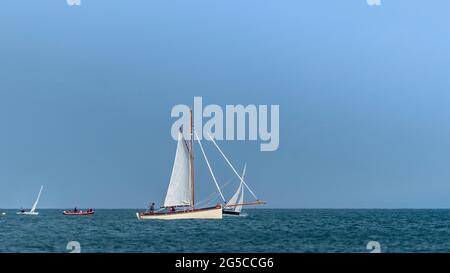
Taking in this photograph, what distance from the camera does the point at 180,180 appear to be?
3932 inches

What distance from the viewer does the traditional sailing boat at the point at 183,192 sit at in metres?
99.0

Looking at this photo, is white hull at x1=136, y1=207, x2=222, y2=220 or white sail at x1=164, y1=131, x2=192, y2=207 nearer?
white sail at x1=164, y1=131, x2=192, y2=207

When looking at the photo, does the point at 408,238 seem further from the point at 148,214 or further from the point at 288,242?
the point at 148,214

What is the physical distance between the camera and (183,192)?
100 m

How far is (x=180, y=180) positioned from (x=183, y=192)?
2076 mm

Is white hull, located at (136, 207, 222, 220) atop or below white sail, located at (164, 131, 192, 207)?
below

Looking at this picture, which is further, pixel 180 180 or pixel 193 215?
pixel 193 215

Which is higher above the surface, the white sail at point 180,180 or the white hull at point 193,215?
the white sail at point 180,180

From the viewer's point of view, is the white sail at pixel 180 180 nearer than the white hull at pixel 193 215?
Yes

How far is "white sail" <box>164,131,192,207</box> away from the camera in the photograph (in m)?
98.8

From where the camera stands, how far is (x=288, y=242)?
5909cm

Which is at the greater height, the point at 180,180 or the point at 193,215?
the point at 180,180
